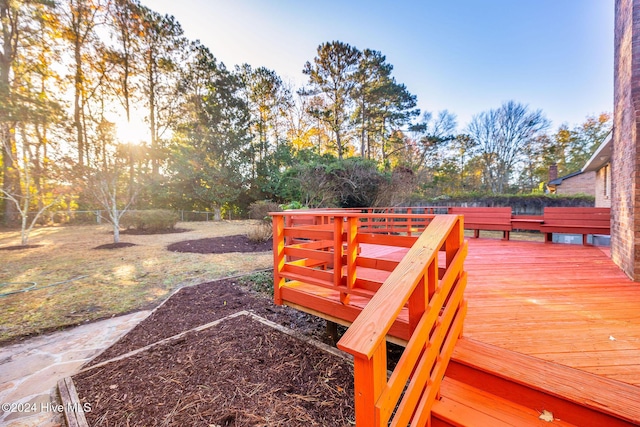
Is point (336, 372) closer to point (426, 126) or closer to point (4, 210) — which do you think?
point (4, 210)

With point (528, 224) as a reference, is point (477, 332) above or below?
below

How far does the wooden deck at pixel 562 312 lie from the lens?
60.4 inches

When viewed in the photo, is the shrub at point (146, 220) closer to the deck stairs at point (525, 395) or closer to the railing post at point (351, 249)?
the railing post at point (351, 249)

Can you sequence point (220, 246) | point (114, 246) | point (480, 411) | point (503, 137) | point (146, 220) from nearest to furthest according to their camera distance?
point (480, 411), point (114, 246), point (220, 246), point (146, 220), point (503, 137)

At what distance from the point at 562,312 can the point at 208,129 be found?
19.3 m

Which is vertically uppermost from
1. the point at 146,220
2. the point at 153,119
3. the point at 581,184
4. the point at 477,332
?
the point at 153,119

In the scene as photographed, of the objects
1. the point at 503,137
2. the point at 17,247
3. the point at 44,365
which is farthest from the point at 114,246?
the point at 503,137

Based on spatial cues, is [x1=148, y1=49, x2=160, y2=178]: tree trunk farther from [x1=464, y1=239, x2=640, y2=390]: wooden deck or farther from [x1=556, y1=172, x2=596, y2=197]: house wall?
[x1=556, y1=172, x2=596, y2=197]: house wall

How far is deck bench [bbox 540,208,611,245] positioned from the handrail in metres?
5.19

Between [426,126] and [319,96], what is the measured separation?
829 cm

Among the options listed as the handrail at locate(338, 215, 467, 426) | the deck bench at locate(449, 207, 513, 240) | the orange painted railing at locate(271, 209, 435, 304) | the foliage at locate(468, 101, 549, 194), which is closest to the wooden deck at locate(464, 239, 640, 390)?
the handrail at locate(338, 215, 467, 426)

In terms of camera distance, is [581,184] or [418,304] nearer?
[418,304]

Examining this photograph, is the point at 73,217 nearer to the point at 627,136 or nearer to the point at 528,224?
the point at 528,224

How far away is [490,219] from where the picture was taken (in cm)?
623
